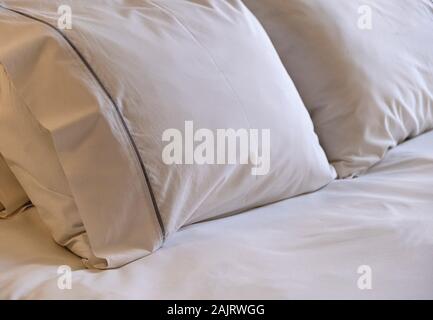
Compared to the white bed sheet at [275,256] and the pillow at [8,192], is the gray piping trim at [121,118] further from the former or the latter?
the pillow at [8,192]

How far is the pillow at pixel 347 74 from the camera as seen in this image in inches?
55.7

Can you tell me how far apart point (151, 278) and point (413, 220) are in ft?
1.36

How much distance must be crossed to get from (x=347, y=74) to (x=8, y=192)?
659mm

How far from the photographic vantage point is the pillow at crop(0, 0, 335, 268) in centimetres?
104

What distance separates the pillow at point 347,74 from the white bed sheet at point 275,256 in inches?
6.1

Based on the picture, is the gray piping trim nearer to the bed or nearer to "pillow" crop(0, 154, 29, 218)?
the bed

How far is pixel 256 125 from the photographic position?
45.7 inches

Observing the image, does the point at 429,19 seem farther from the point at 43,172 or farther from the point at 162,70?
the point at 43,172

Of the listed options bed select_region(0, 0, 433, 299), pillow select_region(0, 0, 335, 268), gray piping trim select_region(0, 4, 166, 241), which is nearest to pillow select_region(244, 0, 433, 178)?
bed select_region(0, 0, 433, 299)

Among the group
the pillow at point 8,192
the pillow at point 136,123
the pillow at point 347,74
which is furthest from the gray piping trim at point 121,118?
the pillow at point 347,74

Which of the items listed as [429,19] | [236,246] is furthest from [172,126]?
[429,19]

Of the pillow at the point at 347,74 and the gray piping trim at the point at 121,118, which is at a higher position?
the gray piping trim at the point at 121,118

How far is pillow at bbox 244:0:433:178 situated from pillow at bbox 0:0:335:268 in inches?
8.5

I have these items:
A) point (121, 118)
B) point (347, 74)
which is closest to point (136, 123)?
point (121, 118)
